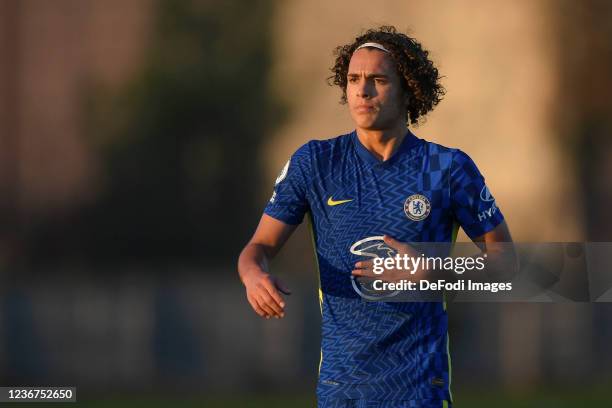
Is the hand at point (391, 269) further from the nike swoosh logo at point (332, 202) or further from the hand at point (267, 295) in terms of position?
the hand at point (267, 295)

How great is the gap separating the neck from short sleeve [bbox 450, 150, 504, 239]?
0.33m

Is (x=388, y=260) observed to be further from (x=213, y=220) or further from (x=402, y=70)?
(x=213, y=220)

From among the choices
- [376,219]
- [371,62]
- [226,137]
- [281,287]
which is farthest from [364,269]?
[226,137]

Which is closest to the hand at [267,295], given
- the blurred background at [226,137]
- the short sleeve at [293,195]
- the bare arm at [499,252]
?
the short sleeve at [293,195]

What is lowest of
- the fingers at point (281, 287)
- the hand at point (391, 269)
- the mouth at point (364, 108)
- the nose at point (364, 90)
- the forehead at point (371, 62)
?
the fingers at point (281, 287)

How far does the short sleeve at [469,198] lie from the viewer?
617cm

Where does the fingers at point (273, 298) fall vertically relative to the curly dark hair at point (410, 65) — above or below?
below

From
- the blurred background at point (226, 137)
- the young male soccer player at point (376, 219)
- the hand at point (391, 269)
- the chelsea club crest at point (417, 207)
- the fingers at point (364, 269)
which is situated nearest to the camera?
the hand at point (391, 269)

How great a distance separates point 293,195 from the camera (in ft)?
20.5

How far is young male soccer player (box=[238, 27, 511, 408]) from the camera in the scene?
5984 millimetres

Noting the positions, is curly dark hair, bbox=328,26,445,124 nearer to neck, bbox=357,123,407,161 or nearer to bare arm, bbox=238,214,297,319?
neck, bbox=357,123,407,161

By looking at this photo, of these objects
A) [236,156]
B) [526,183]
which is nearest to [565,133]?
[526,183]

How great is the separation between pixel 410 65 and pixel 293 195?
98 centimetres

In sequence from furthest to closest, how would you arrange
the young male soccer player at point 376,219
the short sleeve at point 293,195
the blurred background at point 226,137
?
the blurred background at point 226,137, the short sleeve at point 293,195, the young male soccer player at point 376,219
